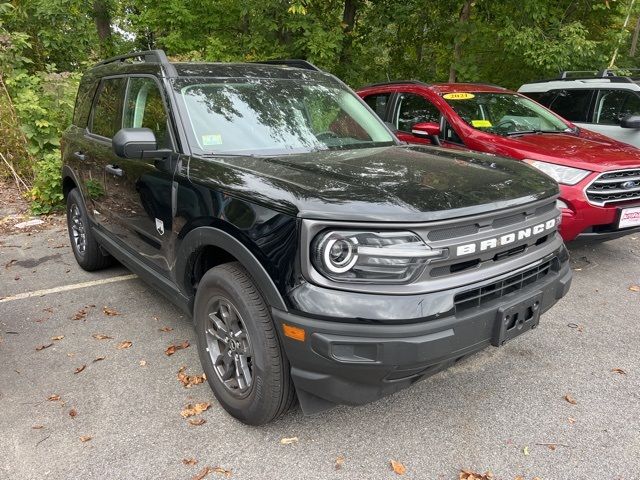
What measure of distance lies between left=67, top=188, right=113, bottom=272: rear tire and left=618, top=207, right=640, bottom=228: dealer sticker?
4698 millimetres

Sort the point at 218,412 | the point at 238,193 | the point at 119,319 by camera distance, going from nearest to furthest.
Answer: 1. the point at 238,193
2. the point at 218,412
3. the point at 119,319

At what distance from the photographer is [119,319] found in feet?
13.2

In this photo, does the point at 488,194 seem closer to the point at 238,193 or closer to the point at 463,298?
the point at 463,298

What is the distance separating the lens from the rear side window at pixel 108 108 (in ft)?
12.9

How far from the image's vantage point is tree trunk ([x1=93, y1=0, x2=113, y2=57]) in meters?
12.6

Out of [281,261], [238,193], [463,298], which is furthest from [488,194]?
[238,193]

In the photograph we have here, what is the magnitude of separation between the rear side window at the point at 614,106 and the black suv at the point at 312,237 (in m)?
4.95

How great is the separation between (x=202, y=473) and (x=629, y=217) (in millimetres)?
4093

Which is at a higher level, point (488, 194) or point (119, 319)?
point (488, 194)

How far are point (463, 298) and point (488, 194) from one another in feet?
1.71

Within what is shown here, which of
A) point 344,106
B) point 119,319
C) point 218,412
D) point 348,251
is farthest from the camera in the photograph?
point 119,319

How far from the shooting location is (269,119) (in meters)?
3.22

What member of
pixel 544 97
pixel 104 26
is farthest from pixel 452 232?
pixel 104 26

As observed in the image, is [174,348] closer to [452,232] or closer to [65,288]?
[65,288]
